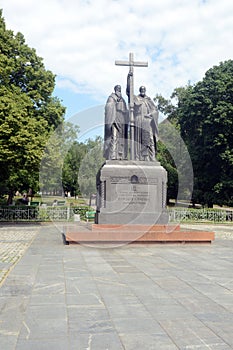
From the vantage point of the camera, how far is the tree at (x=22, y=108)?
19.2 meters

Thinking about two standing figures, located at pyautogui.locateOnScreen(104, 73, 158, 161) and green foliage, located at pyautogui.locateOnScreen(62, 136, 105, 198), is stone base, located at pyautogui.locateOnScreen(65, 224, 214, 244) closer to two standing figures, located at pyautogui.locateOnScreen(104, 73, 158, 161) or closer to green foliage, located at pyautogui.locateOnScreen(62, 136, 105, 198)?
two standing figures, located at pyautogui.locateOnScreen(104, 73, 158, 161)

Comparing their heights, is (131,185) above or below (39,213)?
above

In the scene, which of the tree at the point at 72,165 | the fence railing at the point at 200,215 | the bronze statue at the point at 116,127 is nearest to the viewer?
the bronze statue at the point at 116,127

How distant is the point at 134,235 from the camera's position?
11938 mm

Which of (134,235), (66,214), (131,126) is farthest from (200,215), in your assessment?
(134,235)

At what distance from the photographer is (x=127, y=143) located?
14.7 metres

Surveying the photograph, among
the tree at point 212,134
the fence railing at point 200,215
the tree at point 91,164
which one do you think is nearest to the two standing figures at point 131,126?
the fence railing at point 200,215

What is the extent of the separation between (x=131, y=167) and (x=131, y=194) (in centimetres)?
102

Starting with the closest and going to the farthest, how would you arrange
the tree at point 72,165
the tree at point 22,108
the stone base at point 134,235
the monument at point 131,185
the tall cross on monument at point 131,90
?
1. the stone base at point 134,235
2. the monument at point 131,185
3. the tall cross on monument at point 131,90
4. the tree at point 22,108
5. the tree at point 72,165

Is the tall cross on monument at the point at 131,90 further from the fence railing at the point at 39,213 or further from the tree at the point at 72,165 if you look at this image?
the tree at the point at 72,165

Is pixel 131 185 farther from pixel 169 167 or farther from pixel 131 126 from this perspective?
pixel 169 167

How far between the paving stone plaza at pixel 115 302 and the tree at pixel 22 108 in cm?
1035

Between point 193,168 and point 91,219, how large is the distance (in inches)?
544

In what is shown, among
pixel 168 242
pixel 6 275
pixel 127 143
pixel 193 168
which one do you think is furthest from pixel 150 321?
pixel 193 168
